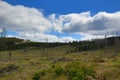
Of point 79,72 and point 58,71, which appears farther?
point 58,71

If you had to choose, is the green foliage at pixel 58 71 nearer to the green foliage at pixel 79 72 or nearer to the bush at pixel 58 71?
the bush at pixel 58 71

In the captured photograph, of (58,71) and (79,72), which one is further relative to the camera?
(58,71)

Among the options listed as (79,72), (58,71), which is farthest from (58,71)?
(79,72)

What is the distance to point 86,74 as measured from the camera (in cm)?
2245

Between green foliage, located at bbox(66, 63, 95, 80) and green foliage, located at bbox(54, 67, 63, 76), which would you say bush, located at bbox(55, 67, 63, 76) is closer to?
green foliage, located at bbox(54, 67, 63, 76)

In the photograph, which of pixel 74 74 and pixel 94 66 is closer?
pixel 74 74

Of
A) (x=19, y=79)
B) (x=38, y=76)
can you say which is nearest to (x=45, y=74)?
(x=38, y=76)

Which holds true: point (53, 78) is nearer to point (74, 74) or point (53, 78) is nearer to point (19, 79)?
point (74, 74)

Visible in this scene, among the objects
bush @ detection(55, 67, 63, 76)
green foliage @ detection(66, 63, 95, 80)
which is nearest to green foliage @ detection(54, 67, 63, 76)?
bush @ detection(55, 67, 63, 76)

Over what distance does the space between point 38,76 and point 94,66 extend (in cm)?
521

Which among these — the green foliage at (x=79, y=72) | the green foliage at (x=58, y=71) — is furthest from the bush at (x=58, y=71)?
the green foliage at (x=79, y=72)

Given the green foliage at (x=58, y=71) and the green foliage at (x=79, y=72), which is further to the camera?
the green foliage at (x=58, y=71)

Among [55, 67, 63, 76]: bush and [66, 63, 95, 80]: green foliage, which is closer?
[66, 63, 95, 80]: green foliage

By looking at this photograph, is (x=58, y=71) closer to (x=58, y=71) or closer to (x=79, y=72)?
(x=58, y=71)
